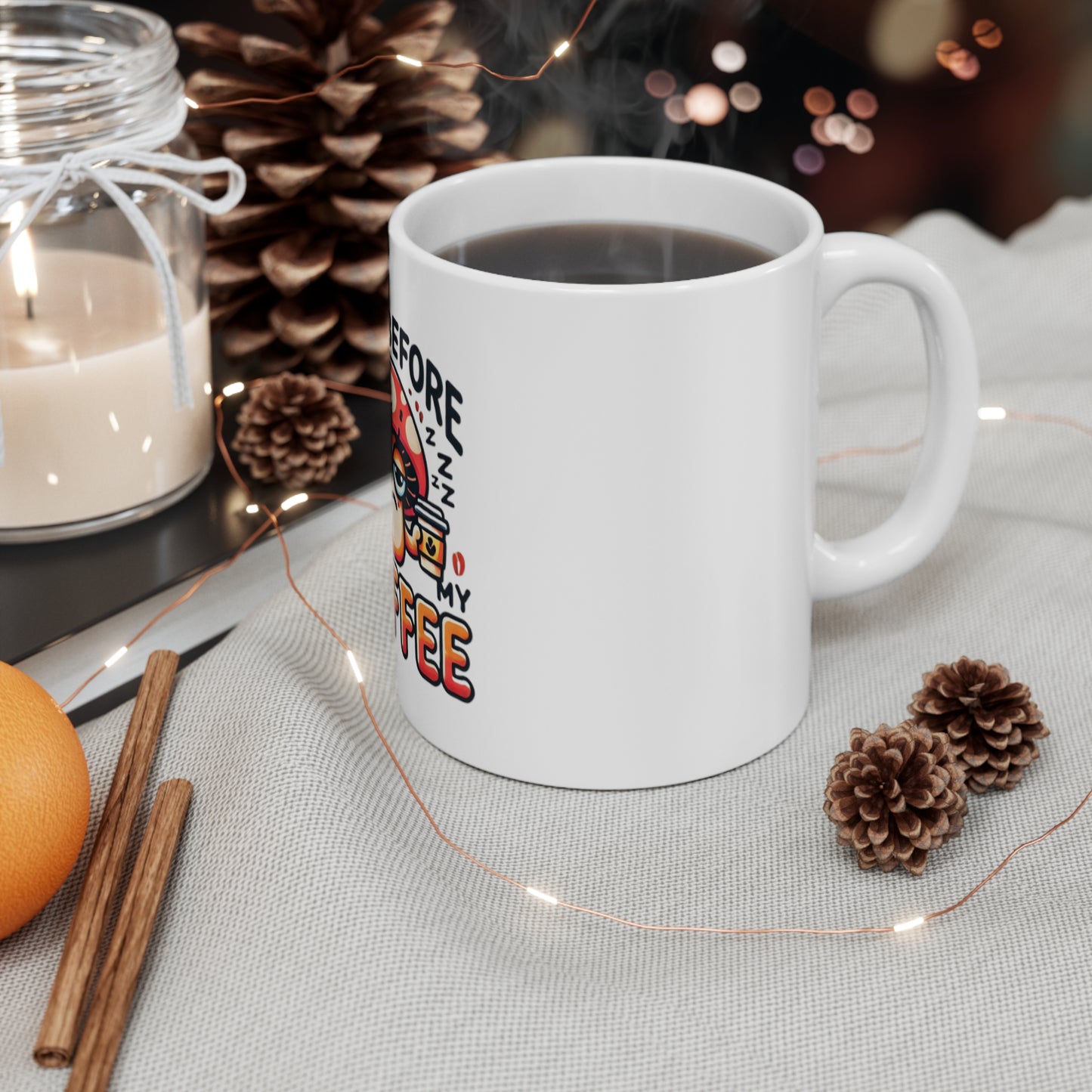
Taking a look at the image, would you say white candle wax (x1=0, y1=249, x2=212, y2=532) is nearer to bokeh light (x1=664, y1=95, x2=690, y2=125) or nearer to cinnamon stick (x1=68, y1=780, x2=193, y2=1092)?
cinnamon stick (x1=68, y1=780, x2=193, y2=1092)

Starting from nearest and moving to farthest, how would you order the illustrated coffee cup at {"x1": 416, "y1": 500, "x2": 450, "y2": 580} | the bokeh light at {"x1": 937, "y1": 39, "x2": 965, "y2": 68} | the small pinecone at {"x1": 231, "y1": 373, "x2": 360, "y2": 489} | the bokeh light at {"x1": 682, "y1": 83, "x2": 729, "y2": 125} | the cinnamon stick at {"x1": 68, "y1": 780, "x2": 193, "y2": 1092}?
the cinnamon stick at {"x1": 68, "y1": 780, "x2": 193, "y2": 1092}
the illustrated coffee cup at {"x1": 416, "y1": 500, "x2": 450, "y2": 580}
the small pinecone at {"x1": 231, "y1": 373, "x2": 360, "y2": 489}
the bokeh light at {"x1": 682, "y1": 83, "x2": 729, "y2": 125}
the bokeh light at {"x1": 937, "y1": 39, "x2": 965, "y2": 68}

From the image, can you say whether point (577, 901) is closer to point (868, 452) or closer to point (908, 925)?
point (908, 925)

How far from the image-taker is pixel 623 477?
0.46 m

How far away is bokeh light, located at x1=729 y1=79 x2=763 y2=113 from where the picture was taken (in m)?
1.08

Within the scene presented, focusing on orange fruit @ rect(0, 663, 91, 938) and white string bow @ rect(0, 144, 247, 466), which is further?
white string bow @ rect(0, 144, 247, 466)

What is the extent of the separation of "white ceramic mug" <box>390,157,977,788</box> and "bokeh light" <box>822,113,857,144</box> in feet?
2.09

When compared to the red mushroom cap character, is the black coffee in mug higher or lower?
higher

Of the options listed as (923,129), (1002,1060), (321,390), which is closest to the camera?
(1002,1060)

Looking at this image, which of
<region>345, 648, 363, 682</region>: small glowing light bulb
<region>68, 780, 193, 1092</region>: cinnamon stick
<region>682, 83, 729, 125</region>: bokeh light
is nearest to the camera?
<region>68, 780, 193, 1092</region>: cinnamon stick

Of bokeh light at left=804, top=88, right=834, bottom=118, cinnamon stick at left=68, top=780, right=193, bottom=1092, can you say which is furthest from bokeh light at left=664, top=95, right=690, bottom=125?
cinnamon stick at left=68, top=780, right=193, bottom=1092

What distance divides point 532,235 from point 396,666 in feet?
0.64

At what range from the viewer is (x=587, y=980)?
0.44 meters

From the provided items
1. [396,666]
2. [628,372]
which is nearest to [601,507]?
[628,372]

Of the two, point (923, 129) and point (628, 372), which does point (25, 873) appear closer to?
point (628, 372)
